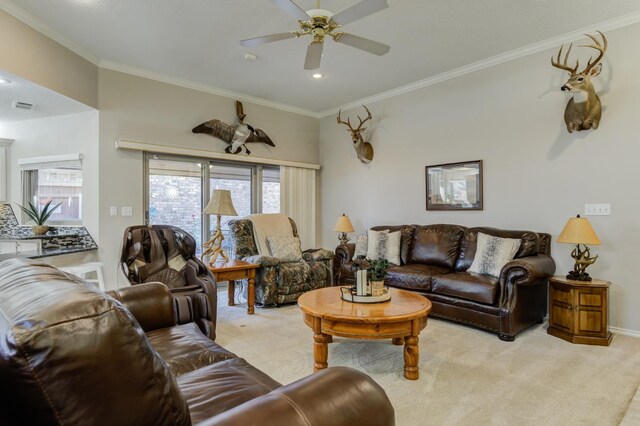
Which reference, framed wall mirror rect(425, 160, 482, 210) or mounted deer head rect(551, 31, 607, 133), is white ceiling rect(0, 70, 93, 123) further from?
mounted deer head rect(551, 31, 607, 133)

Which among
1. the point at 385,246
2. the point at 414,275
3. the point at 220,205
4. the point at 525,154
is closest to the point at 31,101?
the point at 220,205

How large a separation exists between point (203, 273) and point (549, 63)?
4.13 m

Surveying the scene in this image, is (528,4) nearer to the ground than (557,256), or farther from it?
farther from it

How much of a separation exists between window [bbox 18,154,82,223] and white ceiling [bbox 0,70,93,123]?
54 cm

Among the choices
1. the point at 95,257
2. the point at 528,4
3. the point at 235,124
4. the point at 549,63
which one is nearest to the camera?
the point at 528,4

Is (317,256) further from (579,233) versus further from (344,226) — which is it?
(579,233)

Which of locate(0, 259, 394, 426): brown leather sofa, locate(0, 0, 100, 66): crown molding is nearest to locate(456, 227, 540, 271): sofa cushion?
locate(0, 259, 394, 426): brown leather sofa

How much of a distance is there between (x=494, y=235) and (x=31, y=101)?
5.28 m

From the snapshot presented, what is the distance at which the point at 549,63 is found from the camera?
145 inches

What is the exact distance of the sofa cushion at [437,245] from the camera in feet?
13.4

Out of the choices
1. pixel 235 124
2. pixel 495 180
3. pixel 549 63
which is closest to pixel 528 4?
pixel 549 63

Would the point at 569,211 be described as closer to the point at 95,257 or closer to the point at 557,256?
the point at 557,256

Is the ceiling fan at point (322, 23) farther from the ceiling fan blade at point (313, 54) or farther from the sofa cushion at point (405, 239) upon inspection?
the sofa cushion at point (405, 239)

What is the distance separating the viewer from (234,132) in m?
5.18
